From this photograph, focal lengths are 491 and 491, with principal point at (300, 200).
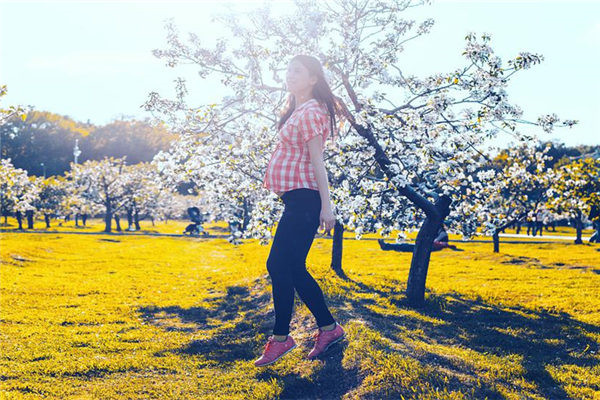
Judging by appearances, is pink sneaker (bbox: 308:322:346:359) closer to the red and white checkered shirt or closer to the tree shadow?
the tree shadow

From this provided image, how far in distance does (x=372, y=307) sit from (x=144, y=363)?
166 inches

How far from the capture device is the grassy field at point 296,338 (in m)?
5.09

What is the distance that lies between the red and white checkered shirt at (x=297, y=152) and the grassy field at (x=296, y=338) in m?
2.10

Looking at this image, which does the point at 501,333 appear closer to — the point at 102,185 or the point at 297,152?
the point at 297,152

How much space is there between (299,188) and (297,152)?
39 cm

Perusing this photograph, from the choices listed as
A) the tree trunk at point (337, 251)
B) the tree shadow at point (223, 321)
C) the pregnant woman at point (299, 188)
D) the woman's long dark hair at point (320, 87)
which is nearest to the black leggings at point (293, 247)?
the pregnant woman at point (299, 188)

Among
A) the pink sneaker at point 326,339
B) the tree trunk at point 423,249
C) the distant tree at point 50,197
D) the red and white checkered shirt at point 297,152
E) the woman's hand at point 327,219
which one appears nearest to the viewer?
the woman's hand at point 327,219

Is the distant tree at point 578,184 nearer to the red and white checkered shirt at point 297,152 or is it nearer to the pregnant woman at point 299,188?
the pregnant woman at point 299,188

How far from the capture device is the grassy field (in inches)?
200

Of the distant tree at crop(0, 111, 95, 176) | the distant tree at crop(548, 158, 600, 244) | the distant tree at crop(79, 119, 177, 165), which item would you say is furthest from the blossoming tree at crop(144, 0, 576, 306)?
the distant tree at crop(79, 119, 177, 165)

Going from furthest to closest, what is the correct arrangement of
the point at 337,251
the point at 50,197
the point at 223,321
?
the point at 50,197 → the point at 337,251 → the point at 223,321

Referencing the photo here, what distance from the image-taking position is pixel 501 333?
7746mm

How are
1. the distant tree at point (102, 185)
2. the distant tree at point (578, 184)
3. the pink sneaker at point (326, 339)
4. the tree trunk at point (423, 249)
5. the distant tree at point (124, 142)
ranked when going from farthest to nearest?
the distant tree at point (124, 142)
the distant tree at point (102, 185)
the distant tree at point (578, 184)
the tree trunk at point (423, 249)
the pink sneaker at point (326, 339)

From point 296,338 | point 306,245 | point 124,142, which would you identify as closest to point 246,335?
point 296,338
